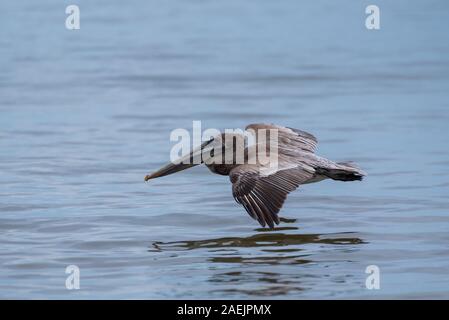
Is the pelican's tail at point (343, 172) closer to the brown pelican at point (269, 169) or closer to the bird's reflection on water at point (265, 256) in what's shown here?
the brown pelican at point (269, 169)

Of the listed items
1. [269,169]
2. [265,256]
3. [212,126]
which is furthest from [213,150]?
[212,126]

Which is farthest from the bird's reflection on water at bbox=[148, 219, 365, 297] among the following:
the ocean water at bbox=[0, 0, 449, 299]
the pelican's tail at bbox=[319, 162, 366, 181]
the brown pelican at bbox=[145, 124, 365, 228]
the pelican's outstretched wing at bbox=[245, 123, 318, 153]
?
the pelican's outstretched wing at bbox=[245, 123, 318, 153]

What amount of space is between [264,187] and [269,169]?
350 millimetres

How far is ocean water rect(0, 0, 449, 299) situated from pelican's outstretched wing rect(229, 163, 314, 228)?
14.3 inches

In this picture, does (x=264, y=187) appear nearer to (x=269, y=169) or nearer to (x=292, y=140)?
(x=269, y=169)

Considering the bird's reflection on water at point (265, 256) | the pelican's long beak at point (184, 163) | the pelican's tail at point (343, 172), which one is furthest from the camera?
the pelican's long beak at point (184, 163)

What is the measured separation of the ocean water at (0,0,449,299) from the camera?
7930mm

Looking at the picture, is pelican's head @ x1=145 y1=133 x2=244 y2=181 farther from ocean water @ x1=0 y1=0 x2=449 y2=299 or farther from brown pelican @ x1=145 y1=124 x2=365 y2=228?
ocean water @ x1=0 y1=0 x2=449 y2=299

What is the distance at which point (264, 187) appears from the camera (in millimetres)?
8281

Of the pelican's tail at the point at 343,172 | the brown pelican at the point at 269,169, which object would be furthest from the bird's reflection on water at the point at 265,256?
the pelican's tail at the point at 343,172

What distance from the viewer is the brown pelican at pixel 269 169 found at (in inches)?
320

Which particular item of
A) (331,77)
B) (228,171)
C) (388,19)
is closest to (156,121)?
(331,77)

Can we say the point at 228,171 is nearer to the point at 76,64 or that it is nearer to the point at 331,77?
the point at 331,77

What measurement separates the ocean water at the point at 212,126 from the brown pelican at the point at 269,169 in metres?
0.39
